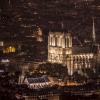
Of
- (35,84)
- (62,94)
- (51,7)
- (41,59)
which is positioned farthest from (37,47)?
(62,94)

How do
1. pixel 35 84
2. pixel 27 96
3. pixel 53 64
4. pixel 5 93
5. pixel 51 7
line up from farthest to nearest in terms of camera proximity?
1. pixel 51 7
2. pixel 53 64
3. pixel 35 84
4. pixel 27 96
5. pixel 5 93

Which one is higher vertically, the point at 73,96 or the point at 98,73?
the point at 73,96

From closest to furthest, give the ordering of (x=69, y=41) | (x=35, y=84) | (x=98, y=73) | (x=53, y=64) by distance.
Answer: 1. (x=35, y=84)
2. (x=98, y=73)
3. (x=53, y=64)
4. (x=69, y=41)

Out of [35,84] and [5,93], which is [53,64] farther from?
[5,93]

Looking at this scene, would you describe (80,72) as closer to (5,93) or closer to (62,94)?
(62,94)

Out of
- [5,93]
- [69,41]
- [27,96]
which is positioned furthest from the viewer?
[69,41]

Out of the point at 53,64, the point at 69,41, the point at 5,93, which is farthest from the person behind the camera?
the point at 69,41

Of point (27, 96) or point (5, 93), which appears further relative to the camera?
point (27, 96)

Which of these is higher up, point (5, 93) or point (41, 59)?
point (5, 93)

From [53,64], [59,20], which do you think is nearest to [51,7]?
Answer: [59,20]
